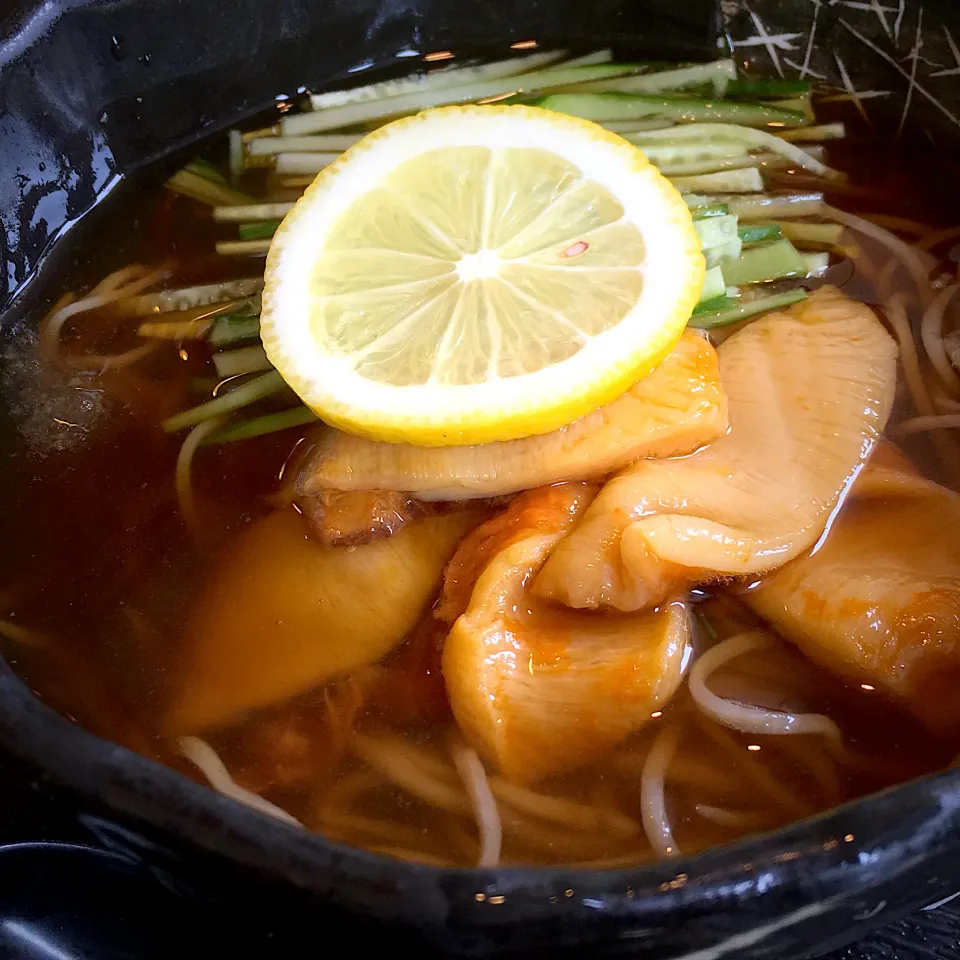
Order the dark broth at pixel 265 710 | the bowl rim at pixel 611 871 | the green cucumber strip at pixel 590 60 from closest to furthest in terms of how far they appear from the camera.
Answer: the bowl rim at pixel 611 871
the dark broth at pixel 265 710
the green cucumber strip at pixel 590 60

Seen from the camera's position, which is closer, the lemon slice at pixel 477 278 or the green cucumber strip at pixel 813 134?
the lemon slice at pixel 477 278

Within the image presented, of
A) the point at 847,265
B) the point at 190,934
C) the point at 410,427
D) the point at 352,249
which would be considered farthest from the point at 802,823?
the point at 847,265

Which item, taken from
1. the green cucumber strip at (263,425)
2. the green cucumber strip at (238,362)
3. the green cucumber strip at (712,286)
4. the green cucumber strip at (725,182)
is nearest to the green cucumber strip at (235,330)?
the green cucumber strip at (238,362)

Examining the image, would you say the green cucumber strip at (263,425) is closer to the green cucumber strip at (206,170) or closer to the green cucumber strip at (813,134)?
the green cucumber strip at (206,170)

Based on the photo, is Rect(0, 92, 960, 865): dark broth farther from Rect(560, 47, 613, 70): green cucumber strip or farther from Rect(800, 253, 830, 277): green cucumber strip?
Rect(560, 47, 613, 70): green cucumber strip

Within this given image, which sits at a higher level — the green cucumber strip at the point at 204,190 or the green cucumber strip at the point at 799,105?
the green cucumber strip at the point at 204,190

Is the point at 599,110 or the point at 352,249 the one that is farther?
the point at 599,110

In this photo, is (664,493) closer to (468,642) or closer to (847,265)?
(468,642)
